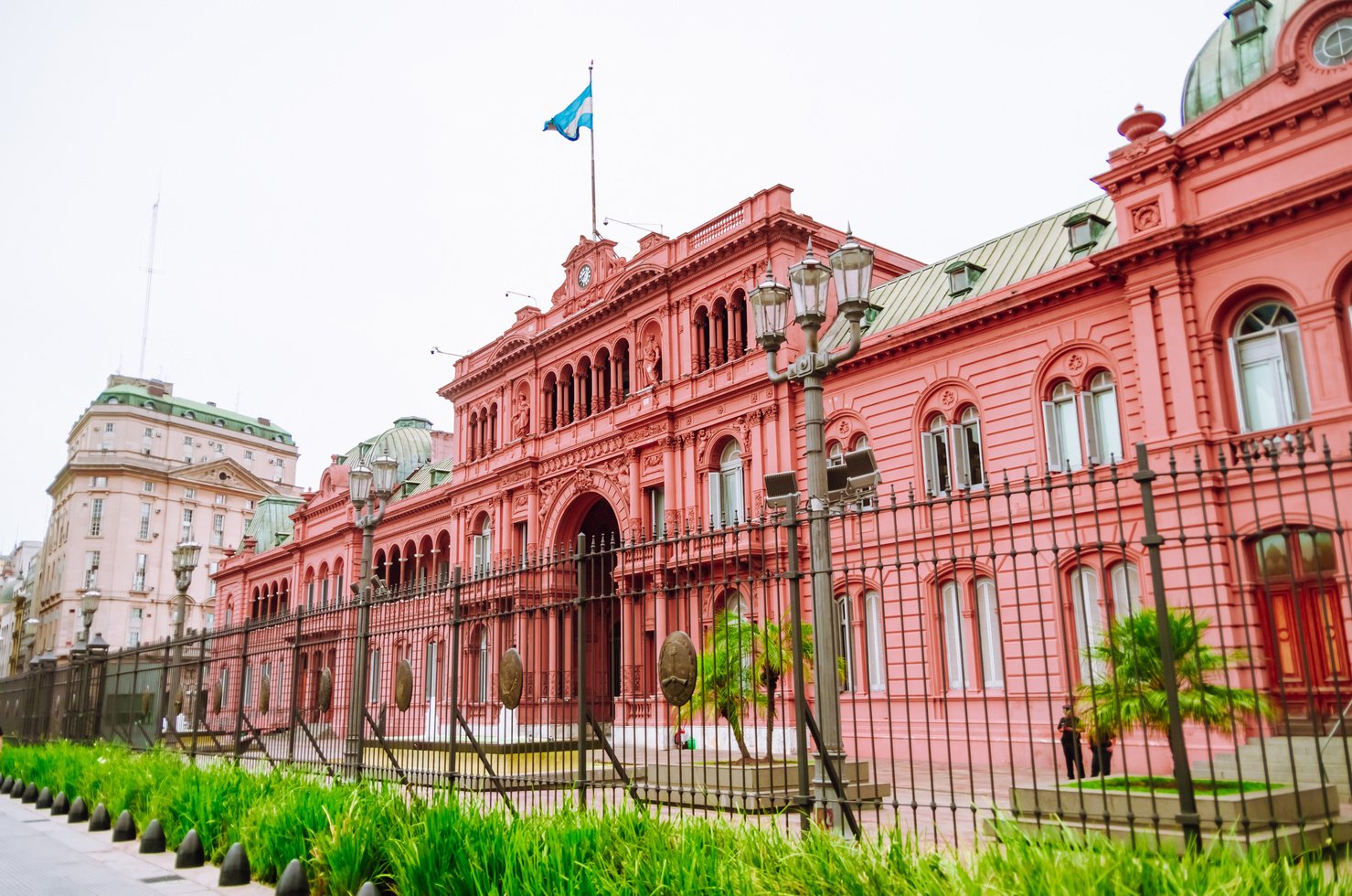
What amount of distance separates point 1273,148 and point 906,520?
10.5 meters

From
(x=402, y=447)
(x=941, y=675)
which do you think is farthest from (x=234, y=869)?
(x=402, y=447)

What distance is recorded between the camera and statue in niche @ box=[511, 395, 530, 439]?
122ft

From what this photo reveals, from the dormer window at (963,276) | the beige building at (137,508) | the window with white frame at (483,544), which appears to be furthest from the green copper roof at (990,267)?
the beige building at (137,508)

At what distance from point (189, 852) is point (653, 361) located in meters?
22.7

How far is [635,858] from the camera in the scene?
256 inches

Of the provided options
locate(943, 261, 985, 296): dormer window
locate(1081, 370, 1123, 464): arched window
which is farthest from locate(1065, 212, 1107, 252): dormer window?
locate(1081, 370, 1123, 464): arched window

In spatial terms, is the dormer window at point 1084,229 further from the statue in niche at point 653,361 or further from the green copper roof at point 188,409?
the green copper roof at point 188,409

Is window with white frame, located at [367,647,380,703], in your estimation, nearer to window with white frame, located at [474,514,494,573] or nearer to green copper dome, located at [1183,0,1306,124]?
window with white frame, located at [474,514,494,573]

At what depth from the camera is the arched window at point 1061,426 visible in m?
21.3

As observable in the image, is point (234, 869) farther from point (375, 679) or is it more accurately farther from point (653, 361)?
point (653, 361)

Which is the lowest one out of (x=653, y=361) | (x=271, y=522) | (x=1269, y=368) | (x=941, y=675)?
(x=941, y=675)

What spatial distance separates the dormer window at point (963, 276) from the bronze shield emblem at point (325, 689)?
17.5m

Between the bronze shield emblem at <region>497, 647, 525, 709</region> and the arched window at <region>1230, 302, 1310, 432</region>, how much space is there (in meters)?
14.5

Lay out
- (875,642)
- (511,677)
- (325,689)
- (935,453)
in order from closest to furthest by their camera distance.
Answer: (511,677) < (325,689) < (875,642) < (935,453)
